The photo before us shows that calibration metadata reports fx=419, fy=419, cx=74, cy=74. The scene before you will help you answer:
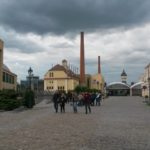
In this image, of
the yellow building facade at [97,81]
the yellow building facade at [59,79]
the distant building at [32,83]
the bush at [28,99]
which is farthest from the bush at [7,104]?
the yellow building facade at [97,81]

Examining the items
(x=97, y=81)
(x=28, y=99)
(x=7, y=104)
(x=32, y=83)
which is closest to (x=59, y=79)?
(x=97, y=81)

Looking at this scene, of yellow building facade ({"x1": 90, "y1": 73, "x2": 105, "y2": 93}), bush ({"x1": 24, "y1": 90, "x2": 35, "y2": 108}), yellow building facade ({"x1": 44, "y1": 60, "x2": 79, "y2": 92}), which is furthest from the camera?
yellow building facade ({"x1": 90, "y1": 73, "x2": 105, "y2": 93})

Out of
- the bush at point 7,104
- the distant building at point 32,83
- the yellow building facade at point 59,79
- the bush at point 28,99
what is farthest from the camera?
the yellow building facade at point 59,79

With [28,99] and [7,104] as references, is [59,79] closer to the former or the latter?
[28,99]

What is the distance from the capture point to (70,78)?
5512 inches

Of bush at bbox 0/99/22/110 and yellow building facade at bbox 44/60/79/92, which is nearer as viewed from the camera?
bush at bbox 0/99/22/110

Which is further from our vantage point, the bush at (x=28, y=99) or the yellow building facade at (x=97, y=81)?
the yellow building facade at (x=97, y=81)

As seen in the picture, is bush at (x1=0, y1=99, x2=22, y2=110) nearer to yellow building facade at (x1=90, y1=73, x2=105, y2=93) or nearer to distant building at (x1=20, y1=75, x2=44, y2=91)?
distant building at (x1=20, y1=75, x2=44, y2=91)

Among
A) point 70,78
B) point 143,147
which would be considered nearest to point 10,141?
point 143,147

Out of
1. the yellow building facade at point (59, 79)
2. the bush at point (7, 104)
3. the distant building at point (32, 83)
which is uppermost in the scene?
the yellow building facade at point (59, 79)

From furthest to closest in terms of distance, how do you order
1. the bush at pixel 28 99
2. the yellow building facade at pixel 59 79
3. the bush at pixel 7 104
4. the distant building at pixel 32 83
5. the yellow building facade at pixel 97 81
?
the yellow building facade at pixel 97 81, the yellow building facade at pixel 59 79, the distant building at pixel 32 83, the bush at pixel 28 99, the bush at pixel 7 104

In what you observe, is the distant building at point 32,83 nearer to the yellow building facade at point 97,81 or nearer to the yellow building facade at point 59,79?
the yellow building facade at point 59,79

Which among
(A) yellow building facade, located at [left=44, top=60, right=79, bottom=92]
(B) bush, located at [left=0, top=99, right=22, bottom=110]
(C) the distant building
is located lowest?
(B) bush, located at [left=0, top=99, right=22, bottom=110]

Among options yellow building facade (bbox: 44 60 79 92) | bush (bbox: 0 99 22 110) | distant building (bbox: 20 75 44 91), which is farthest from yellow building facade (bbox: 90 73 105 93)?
bush (bbox: 0 99 22 110)
